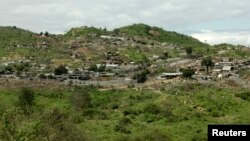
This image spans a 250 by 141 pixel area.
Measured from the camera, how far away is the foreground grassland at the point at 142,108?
70.6 meters

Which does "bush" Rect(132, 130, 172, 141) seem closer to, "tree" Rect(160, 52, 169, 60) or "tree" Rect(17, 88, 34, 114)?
"tree" Rect(17, 88, 34, 114)

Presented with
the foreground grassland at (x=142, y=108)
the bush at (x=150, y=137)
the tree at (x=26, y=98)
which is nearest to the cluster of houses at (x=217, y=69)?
the foreground grassland at (x=142, y=108)

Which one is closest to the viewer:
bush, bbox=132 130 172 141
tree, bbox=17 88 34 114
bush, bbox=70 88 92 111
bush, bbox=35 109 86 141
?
bush, bbox=35 109 86 141

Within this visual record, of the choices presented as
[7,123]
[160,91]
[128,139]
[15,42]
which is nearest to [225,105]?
[160,91]

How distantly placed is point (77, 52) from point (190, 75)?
7803 centimetres

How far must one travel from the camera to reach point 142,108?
87.8 m

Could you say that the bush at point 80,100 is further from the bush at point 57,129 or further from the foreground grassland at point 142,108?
the bush at point 57,129

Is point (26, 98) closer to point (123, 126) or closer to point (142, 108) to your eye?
point (142, 108)

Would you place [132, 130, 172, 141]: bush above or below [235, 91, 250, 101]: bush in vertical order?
below

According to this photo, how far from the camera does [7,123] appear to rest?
35.3 m

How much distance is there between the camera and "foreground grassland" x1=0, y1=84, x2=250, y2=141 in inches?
2778

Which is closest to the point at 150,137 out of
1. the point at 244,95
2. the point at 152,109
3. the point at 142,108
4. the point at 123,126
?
the point at 123,126

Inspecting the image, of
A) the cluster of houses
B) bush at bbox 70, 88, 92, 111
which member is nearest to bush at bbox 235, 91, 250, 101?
the cluster of houses

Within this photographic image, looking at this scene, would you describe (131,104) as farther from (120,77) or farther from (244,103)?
(120,77)
